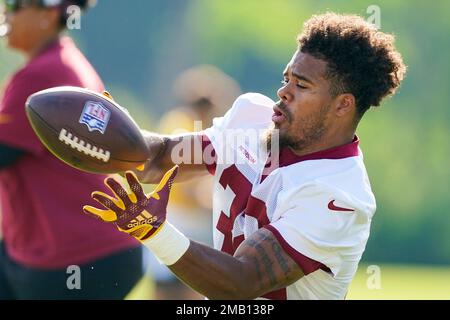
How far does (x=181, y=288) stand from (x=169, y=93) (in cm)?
372

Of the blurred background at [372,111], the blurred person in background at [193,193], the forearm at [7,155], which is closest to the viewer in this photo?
the forearm at [7,155]

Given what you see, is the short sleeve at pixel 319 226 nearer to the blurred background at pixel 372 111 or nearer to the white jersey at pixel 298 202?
the white jersey at pixel 298 202

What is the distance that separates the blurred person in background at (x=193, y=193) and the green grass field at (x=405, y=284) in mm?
1307

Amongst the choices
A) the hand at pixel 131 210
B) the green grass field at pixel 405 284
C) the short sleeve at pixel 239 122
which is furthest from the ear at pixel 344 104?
the green grass field at pixel 405 284

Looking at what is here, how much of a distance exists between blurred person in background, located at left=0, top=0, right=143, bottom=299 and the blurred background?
4.39m

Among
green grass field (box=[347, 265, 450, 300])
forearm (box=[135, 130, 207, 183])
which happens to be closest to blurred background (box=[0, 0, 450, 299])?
green grass field (box=[347, 265, 450, 300])

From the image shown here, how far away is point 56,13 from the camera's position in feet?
11.9

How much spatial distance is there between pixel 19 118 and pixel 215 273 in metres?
1.23

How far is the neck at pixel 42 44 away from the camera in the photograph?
11.8 ft

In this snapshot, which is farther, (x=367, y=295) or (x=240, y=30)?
(x=240, y=30)

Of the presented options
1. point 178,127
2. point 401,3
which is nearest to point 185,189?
point 178,127

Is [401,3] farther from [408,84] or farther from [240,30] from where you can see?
[240,30]

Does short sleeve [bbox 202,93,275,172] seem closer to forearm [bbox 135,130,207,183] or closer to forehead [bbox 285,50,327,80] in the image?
forearm [bbox 135,130,207,183]
